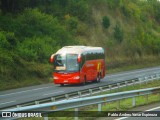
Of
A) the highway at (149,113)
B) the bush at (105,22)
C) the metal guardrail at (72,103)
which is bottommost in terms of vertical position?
the highway at (149,113)

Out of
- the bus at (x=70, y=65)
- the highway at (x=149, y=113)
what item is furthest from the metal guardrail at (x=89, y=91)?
the highway at (x=149, y=113)

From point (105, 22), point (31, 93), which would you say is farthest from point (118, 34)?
point (31, 93)

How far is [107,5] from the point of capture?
7875 cm

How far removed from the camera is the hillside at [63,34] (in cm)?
4247

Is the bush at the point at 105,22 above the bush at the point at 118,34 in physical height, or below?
above

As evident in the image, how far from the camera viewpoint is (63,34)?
55.9 m

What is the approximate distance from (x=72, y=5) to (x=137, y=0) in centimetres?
4471

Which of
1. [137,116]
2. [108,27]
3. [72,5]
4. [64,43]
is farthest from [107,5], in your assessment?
[137,116]

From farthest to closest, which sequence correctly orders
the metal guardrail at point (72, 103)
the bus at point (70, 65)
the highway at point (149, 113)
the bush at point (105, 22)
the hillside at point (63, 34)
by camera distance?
1. the bush at point (105, 22)
2. the hillside at point (63, 34)
3. the bus at point (70, 65)
4. the highway at point (149, 113)
5. the metal guardrail at point (72, 103)

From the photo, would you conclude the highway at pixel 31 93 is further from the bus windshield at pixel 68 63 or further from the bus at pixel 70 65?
the bus windshield at pixel 68 63

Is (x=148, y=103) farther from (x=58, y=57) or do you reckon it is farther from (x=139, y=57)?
(x=139, y=57)

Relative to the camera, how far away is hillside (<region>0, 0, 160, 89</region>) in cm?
4247

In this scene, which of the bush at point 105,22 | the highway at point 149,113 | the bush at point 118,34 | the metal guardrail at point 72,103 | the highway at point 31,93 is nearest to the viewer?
the metal guardrail at point 72,103

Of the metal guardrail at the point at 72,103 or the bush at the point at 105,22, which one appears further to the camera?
the bush at the point at 105,22
